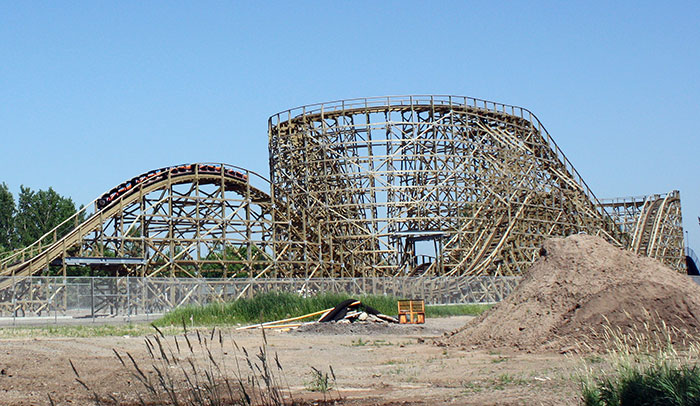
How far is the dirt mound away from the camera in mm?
15266

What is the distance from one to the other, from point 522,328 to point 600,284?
1751mm

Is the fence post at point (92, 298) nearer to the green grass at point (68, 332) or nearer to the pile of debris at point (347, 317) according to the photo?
the green grass at point (68, 332)

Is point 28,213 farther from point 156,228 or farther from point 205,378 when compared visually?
point 205,378

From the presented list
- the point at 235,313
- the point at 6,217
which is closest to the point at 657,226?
the point at 235,313

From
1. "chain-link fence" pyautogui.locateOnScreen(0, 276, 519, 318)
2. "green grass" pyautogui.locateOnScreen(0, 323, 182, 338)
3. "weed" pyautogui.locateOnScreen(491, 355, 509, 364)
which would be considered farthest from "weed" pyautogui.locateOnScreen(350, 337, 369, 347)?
"chain-link fence" pyautogui.locateOnScreen(0, 276, 519, 318)

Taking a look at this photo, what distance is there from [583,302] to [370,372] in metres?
5.07

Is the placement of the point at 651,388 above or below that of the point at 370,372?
above

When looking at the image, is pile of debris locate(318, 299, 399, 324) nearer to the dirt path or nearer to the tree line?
the dirt path

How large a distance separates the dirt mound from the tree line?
207ft

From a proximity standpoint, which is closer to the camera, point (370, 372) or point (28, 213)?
point (370, 372)

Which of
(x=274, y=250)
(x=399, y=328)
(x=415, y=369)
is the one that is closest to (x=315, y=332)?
(x=399, y=328)

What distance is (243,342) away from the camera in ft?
63.2

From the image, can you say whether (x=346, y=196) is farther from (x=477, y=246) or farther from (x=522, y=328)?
(x=522, y=328)

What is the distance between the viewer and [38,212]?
7512cm
